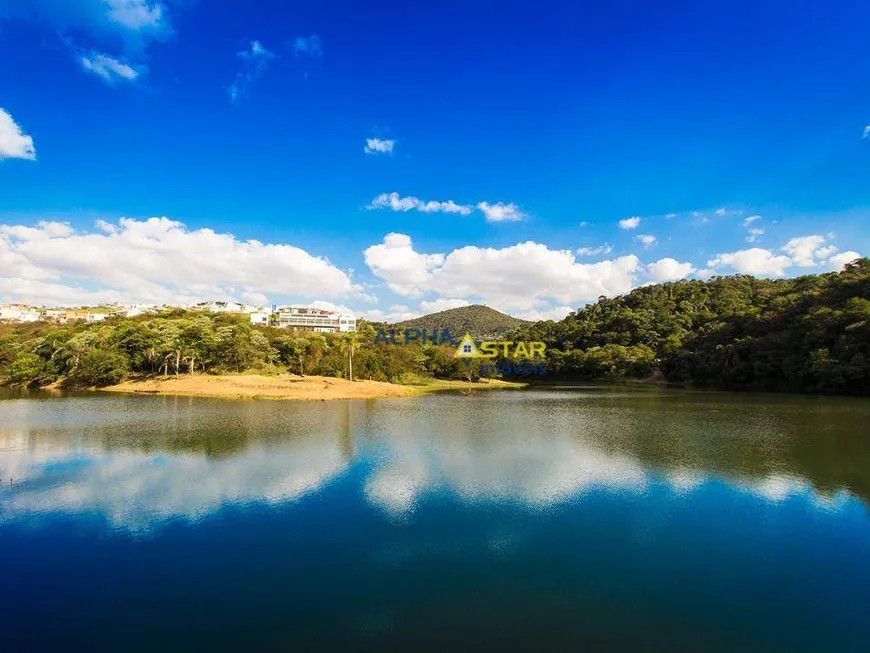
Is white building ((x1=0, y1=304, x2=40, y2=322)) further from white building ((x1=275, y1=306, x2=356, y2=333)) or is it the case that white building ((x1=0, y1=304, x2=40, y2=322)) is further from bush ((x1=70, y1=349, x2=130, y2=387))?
bush ((x1=70, y1=349, x2=130, y2=387))

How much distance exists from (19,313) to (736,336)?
19500cm

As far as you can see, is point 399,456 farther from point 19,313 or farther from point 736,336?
point 19,313

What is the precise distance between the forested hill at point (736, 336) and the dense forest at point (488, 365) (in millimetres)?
169

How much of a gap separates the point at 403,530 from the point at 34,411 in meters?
37.0

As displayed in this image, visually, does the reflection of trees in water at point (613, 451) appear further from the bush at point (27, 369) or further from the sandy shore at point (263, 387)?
the bush at point (27, 369)

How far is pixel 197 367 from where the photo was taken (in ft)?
215

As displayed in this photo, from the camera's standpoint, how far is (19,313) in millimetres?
152750

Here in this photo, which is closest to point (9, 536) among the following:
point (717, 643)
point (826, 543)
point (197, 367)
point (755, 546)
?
point (717, 643)

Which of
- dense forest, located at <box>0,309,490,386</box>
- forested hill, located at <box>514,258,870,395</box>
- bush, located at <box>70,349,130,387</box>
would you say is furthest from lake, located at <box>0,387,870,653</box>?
dense forest, located at <box>0,309,490,386</box>

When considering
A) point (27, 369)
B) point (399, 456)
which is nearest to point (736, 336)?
point (399, 456)

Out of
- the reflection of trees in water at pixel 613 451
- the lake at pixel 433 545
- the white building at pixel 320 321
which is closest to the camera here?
the lake at pixel 433 545

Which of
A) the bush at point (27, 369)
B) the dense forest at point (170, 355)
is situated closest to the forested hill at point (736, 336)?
the dense forest at point (170, 355)

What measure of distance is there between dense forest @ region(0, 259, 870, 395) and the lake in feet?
127

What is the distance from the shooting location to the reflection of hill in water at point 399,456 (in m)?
15.3
